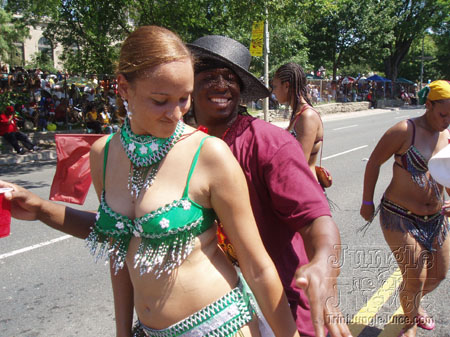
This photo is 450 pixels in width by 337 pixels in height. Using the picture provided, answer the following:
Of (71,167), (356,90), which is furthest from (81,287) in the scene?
(356,90)

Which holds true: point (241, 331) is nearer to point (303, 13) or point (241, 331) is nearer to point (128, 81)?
point (128, 81)

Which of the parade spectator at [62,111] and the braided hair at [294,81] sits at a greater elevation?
the braided hair at [294,81]

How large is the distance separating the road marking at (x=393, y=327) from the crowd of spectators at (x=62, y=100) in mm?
11258

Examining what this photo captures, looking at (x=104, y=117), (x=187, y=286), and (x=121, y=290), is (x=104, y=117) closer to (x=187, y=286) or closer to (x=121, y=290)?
(x=121, y=290)

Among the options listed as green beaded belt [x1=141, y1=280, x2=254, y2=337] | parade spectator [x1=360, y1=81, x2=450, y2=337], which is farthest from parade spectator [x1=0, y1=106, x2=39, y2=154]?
green beaded belt [x1=141, y1=280, x2=254, y2=337]

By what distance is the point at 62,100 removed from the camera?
48.4 feet

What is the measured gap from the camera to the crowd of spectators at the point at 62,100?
13.6 meters

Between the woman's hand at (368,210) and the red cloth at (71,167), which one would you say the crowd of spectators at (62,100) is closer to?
the woman's hand at (368,210)

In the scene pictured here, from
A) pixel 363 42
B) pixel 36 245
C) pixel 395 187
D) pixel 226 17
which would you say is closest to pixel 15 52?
pixel 363 42

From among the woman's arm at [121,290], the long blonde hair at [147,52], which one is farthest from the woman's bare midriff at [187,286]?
the long blonde hair at [147,52]

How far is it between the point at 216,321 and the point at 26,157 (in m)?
11.4

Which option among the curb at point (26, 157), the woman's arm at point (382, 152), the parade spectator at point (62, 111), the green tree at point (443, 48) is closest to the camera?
the woman's arm at point (382, 152)

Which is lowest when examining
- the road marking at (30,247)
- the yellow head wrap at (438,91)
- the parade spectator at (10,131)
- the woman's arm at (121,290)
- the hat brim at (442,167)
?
the road marking at (30,247)

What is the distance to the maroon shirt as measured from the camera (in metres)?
1.47
